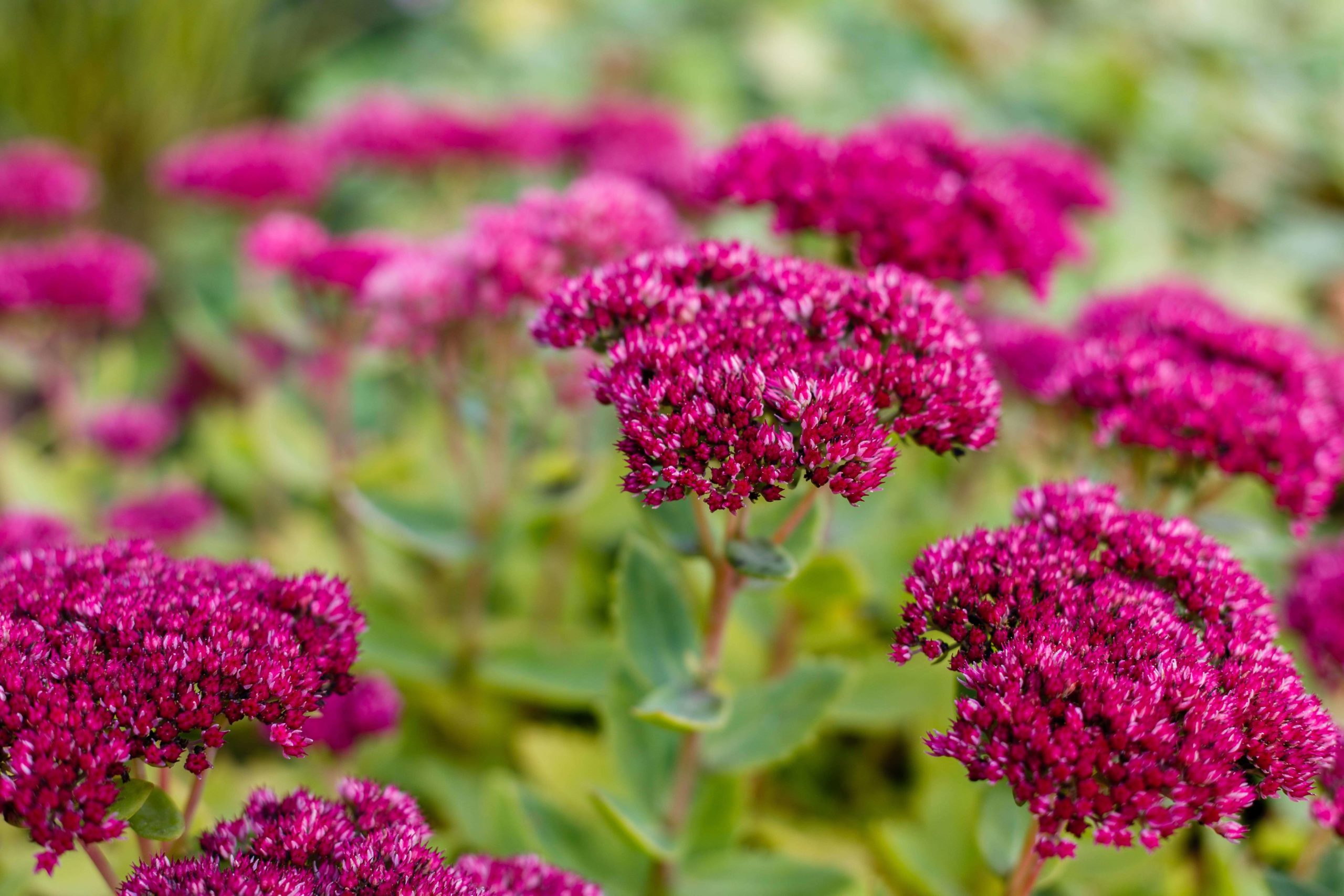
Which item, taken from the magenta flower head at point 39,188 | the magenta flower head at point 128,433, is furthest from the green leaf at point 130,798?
the magenta flower head at point 39,188

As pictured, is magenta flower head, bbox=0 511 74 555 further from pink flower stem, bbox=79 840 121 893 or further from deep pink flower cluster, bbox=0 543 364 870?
pink flower stem, bbox=79 840 121 893

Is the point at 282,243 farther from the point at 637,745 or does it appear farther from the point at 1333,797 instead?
the point at 1333,797

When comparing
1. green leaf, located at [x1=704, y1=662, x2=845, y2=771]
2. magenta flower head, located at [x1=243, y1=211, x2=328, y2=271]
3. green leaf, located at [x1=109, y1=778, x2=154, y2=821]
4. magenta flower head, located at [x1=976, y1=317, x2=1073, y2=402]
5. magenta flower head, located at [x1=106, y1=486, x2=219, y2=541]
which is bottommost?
green leaf, located at [x1=109, y1=778, x2=154, y2=821]

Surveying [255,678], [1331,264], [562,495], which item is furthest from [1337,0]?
[255,678]

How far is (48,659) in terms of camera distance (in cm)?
98

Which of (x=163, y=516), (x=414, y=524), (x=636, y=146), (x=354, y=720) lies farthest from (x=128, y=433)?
(x=636, y=146)

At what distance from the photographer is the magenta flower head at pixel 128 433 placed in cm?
268

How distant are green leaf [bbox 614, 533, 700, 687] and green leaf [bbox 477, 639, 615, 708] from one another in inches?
13.2

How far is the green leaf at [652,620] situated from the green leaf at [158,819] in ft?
1.93

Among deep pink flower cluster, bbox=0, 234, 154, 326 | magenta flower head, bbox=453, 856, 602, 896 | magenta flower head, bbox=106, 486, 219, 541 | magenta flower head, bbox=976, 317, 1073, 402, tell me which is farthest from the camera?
deep pink flower cluster, bbox=0, 234, 154, 326

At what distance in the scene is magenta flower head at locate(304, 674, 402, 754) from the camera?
72.1 inches

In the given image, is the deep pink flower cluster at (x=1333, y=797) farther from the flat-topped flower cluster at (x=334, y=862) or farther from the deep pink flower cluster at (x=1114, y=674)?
→ the flat-topped flower cluster at (x=334, y=862)

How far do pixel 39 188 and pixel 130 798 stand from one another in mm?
2696

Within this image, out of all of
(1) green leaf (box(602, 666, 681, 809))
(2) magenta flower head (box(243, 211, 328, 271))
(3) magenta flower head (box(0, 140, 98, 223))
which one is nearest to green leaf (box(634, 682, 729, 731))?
(1) green leaf (box(602, 666, 681, 809))
